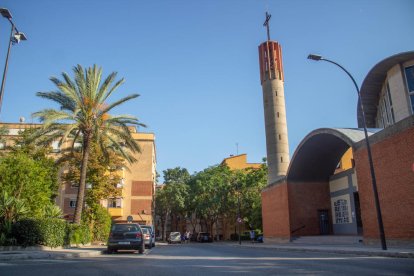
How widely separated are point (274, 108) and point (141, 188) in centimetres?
2374

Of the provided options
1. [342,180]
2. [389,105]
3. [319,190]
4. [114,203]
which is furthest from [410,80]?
[114,203]

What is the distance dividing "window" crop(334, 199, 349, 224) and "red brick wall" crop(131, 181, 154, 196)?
30404mm

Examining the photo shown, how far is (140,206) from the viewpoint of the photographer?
174 feet

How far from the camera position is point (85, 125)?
77.5 feet

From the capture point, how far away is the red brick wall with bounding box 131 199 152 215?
5294 centimetres

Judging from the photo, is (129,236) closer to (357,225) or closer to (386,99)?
(357,225)

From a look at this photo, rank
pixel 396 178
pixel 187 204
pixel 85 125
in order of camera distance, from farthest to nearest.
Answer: pixel 187 204
pixel 85 125
pixel 396 178

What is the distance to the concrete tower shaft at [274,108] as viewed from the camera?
4141 cm

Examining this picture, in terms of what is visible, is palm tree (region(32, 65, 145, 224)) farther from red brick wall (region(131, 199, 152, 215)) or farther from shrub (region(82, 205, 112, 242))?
red brick wall (region(131, 199, 152, 215))

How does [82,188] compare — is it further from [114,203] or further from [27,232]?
[114,203]

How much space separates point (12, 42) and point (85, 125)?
25.3 feet

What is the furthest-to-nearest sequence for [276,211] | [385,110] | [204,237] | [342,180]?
1. [204,237]
2. [385,110]
3. [276,211]
4. [342,180]

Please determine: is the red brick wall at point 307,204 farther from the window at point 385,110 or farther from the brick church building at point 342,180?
the window at point 385,110

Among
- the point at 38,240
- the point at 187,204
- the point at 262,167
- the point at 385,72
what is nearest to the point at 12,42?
the point at 38,240
